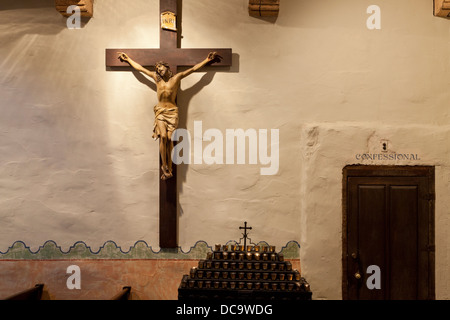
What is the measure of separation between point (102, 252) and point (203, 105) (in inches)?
73.8

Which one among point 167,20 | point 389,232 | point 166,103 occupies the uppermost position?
point 167,20

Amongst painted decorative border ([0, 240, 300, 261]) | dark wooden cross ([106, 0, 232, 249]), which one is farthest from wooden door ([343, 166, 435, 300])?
dark wooden cross ([106, 0, 232, 249])

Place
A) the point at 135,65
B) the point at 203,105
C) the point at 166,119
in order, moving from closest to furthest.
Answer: the point at 166,119
the point at 135,65
the point at 203,105

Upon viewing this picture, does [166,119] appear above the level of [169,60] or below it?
below

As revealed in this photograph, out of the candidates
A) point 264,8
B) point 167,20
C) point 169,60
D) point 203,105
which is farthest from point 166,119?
point 264,8

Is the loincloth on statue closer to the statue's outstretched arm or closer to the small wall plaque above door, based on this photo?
the statue's outstretched arm

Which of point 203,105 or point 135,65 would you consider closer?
point 135,65

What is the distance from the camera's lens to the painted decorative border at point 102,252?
3727mm

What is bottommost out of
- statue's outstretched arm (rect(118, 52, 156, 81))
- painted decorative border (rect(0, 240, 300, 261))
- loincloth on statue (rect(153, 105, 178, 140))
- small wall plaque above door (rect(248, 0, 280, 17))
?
painted decorative border (rect(0, 240, 300, 261))

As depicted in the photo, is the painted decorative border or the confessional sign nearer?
the confessional sign

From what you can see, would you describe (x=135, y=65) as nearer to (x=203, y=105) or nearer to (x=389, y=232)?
(x=203, y=105)

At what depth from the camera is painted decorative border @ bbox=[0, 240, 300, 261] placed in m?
3.73

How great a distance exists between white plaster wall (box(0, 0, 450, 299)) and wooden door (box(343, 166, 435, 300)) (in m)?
0.50

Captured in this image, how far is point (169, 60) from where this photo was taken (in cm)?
369
